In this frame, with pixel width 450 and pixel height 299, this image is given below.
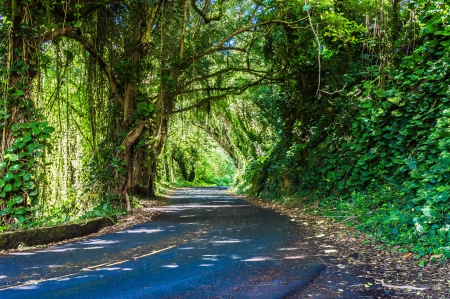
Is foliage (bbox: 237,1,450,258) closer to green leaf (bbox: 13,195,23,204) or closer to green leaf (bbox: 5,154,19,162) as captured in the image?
green leaf (bbox: 13,195,23,204)

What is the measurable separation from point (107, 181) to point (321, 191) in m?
5.86

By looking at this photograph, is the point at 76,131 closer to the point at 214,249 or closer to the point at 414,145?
the point at 214,249

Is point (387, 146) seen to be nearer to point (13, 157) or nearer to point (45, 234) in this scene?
point (45, 234)

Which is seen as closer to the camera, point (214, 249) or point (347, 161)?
point (214, 249)

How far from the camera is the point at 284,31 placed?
11.2m

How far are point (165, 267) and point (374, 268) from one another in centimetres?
247

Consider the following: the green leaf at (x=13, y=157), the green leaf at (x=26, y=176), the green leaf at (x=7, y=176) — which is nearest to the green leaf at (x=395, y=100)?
the green leaf at (x=26, y=176)

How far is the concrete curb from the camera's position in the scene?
217 inches

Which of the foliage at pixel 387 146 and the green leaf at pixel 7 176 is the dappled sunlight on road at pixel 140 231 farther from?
the foliage at pixel 387 146

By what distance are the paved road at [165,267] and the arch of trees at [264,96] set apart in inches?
60.1

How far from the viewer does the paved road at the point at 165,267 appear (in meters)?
3.53

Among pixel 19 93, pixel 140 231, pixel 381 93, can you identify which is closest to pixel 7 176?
pixel 19 93

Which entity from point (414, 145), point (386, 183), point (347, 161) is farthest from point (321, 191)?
point (414, 145)

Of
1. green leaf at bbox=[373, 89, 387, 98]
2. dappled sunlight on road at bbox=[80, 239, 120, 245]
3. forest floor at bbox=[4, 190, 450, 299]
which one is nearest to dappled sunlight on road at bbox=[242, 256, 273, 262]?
forest floor at bbox=[4, 190, 450, 299]
